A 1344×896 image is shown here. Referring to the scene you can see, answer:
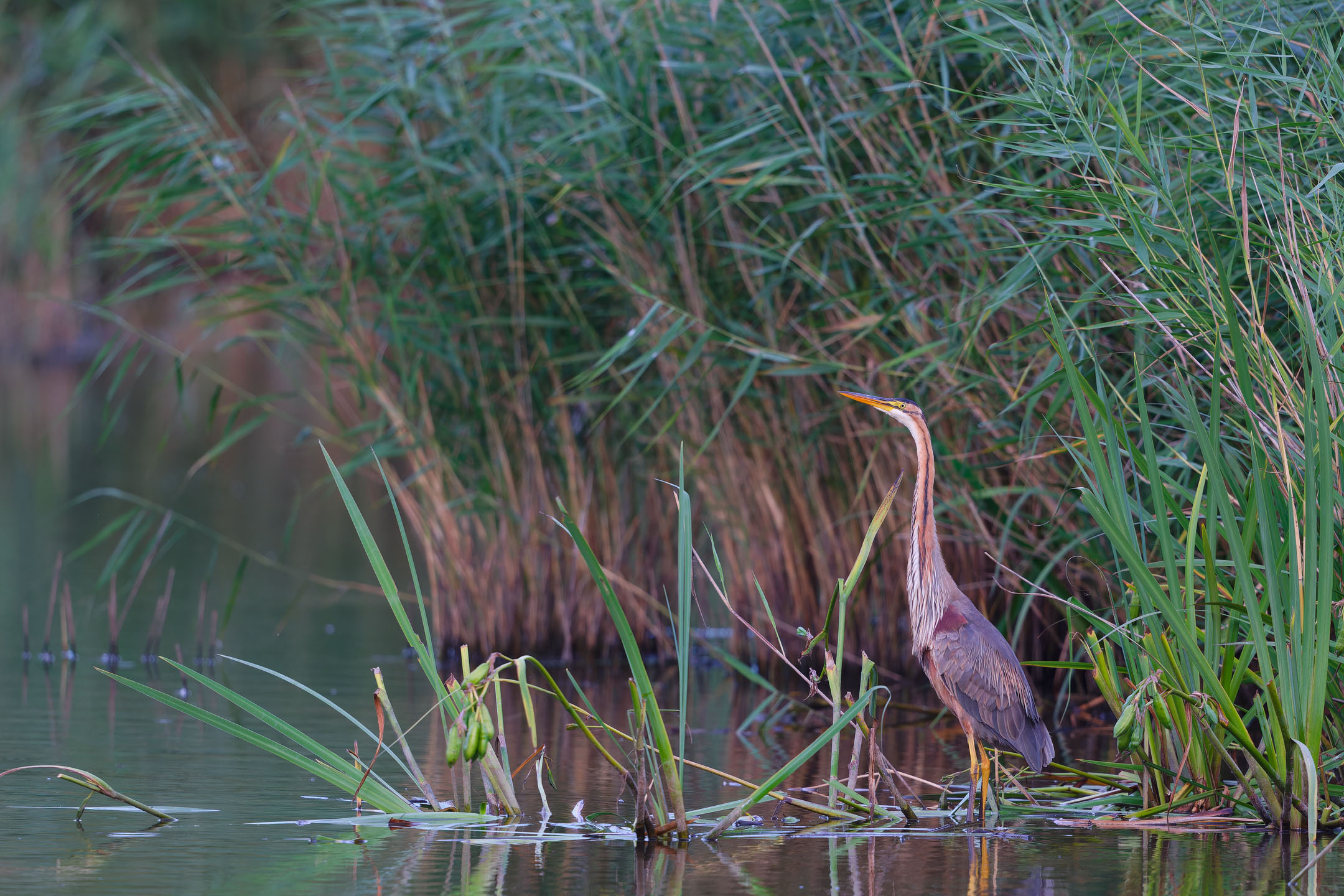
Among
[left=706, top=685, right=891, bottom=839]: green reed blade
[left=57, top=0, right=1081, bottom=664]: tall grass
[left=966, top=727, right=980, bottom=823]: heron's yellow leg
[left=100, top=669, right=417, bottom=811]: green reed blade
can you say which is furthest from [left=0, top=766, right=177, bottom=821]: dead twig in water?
[left=57, top=0, right=1081, bottom=664]: tall grass

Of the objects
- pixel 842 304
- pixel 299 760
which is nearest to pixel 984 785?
pixel 299 760

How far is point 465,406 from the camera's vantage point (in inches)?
303

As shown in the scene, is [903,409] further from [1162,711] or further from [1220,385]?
[1162,711]

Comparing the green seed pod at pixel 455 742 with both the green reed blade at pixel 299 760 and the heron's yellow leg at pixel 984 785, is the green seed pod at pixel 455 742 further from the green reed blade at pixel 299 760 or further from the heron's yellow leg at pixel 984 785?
the heron's yellow leg at pixel 984 785

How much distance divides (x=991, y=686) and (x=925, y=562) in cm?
42

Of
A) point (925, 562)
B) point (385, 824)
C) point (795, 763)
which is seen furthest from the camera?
point (925, 562)

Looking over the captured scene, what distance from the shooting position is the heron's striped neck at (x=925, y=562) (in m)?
5.02

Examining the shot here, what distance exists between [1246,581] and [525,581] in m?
4.28

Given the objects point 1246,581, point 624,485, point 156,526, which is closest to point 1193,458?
point 1246,581

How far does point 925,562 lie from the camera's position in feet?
16.5

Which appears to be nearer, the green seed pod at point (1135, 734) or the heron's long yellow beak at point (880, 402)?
the green seed pod at point (1135, 734)

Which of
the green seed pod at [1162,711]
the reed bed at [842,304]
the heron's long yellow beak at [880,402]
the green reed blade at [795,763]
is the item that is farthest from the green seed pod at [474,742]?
the green seed pod at [1162,711]

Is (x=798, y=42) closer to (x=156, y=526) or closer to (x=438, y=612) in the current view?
(x=438, y=612)

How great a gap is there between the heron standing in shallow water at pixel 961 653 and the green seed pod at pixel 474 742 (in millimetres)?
1553
